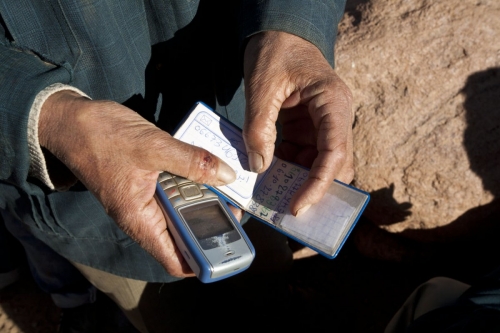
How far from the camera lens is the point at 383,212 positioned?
2258 millimetres

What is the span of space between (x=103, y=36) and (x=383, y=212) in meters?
1.57

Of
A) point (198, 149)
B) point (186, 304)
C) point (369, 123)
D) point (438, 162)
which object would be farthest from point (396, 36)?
point (186, 304)

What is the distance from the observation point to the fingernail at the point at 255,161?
1.33 meters

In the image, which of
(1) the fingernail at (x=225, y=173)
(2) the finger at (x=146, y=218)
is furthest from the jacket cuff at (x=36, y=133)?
(1) the fingernail at (x=225, y=173)

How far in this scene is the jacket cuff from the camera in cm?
114

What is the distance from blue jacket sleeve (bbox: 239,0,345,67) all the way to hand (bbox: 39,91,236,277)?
433 millimetres

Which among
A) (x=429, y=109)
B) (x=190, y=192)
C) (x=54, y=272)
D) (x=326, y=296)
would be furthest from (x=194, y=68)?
(x=326, y=296)

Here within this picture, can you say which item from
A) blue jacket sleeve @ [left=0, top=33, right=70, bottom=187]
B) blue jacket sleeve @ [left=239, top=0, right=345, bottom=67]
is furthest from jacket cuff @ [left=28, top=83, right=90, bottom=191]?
blue jacket sleeve @ [left=239, top=0, right=345, bottom=67]

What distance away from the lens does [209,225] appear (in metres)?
1.28

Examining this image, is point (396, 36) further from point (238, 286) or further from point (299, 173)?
point (238, 286)

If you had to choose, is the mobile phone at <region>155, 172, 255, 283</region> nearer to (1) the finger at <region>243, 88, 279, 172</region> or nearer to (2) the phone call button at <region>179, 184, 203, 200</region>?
(2) the phone call button at <region>179, 184, 203, 200</region>

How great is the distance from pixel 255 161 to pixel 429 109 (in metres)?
1.07

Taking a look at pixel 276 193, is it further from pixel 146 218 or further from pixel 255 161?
pixel 146 218

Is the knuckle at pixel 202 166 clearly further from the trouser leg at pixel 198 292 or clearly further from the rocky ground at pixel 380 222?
A: the rocky ground at pixel 380 222
